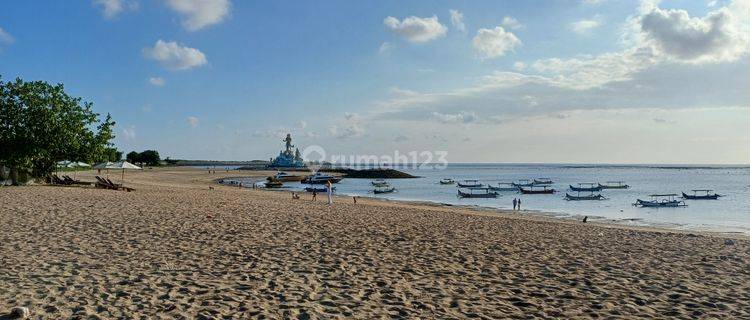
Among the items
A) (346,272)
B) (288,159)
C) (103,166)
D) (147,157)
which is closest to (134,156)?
(147,157)

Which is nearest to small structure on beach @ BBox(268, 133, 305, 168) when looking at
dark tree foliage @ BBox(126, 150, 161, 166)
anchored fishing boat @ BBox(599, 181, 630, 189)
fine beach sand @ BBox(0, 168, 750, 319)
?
dark tree foliage @ BBox(126, 150, 161, 166)

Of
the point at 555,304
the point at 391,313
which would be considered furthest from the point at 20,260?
the point at 555,304

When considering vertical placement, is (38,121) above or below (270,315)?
above

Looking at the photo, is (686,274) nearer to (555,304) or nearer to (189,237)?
(555,304)

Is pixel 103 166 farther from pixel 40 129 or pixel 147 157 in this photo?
pixel 147 157

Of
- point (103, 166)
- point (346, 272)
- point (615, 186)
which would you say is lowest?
point (615, 186)

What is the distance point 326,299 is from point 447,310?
1.72 metres

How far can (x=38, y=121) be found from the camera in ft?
89.6

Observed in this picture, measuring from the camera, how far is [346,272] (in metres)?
8.82

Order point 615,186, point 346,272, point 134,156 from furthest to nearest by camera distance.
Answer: point 134,156 < point 615,186 < point 346,272

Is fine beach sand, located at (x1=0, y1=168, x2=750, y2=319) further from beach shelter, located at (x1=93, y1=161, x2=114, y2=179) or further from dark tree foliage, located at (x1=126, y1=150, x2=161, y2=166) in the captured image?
dark tree foliage, located at (x1=126, y1=150, x2=161, y2=166)

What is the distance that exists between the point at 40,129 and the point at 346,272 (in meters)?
26.1

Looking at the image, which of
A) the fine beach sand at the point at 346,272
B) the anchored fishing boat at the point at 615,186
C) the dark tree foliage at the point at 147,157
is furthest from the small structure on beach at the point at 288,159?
the fine beach sand at the point at 346,272

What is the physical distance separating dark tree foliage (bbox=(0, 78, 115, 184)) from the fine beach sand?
14641mm
